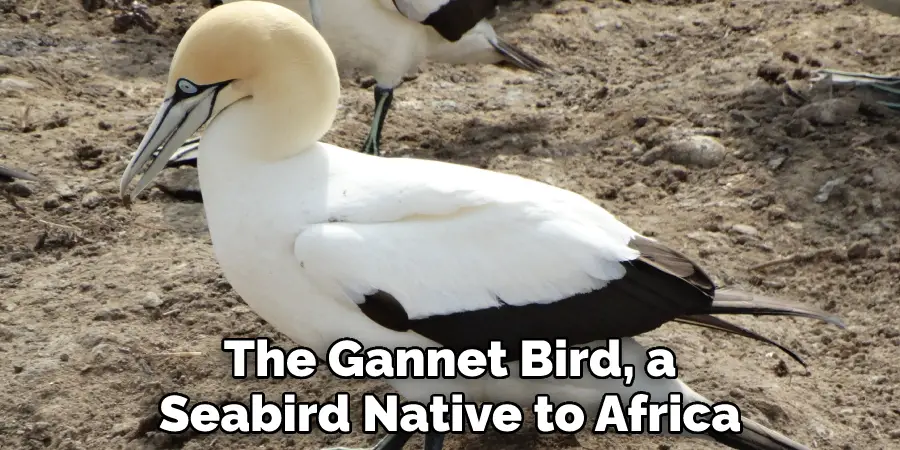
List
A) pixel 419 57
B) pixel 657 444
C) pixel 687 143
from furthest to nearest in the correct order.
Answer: pixel 419 57 → pixel 687 143 → pixel 657 444

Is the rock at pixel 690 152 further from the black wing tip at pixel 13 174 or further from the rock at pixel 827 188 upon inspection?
the black wing tip at pixel 13 174

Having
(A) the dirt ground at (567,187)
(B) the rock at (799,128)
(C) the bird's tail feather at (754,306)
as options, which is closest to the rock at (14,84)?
(A) the dirt ground at (567,187)

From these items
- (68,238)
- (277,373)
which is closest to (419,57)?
(68,238)

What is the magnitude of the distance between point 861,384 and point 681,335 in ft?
1.96

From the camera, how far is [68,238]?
4457 millimetres

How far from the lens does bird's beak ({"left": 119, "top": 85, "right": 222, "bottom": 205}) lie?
3166mm

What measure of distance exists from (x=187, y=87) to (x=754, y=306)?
5.29 ft

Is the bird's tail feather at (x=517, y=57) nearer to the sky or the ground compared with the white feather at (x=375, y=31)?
nearer to the ground

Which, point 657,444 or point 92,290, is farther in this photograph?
point 92,290

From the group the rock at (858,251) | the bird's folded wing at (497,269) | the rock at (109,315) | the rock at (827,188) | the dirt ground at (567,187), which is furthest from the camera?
the rock at (827,188)

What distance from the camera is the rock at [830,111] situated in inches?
210

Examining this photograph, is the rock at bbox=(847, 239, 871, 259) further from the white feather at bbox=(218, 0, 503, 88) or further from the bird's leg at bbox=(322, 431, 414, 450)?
the white feather at bbox=(218, 0, 503, 88)

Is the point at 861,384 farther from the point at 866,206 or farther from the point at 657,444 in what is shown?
the point at 866,206

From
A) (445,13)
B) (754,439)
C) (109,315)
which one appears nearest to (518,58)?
(445,13)
